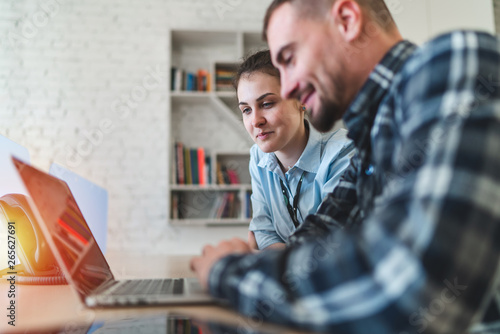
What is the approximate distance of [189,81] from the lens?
11.9 ft

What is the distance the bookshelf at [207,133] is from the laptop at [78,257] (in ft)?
8.40

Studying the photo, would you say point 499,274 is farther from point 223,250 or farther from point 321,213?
point 321,213

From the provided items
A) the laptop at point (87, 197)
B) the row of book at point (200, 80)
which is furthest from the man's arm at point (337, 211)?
the row of book at point (200, 80)

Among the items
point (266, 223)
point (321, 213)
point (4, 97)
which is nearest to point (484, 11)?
point (266, 223)

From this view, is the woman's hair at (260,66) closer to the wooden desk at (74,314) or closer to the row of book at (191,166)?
the wooden desk at (74,314)

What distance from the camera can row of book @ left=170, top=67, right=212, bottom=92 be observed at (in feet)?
11.8

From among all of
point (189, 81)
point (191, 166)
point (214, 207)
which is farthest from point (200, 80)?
point (214, 207)

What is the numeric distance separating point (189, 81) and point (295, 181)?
2352 mm

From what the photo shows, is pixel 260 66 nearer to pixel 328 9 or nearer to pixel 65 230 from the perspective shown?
pixel 328 9

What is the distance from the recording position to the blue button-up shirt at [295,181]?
4.67 feet

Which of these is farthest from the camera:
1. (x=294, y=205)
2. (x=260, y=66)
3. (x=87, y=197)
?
(x=87, y=197)

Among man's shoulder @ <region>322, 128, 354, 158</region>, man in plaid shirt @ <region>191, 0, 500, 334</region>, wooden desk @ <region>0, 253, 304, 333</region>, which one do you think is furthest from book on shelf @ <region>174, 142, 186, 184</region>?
man in plaid shirt @ <region>191, 0, 500, 334</region>

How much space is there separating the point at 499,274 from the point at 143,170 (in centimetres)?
353

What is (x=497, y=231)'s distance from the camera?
414 millimetres
